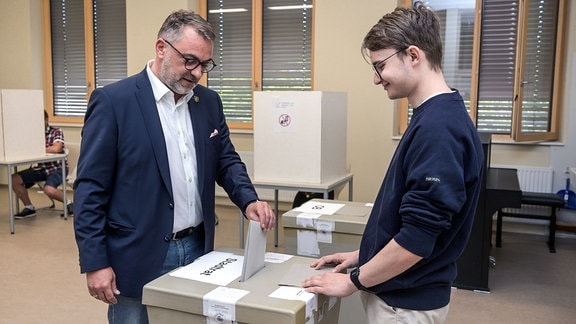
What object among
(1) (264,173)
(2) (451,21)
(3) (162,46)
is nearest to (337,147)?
(1) (264,173)

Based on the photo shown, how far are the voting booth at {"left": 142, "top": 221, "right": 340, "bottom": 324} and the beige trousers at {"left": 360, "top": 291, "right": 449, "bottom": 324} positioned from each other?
0.12 meters

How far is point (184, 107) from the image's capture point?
152 cm

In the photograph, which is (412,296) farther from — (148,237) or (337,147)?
(337,147)

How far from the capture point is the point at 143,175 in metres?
1.39

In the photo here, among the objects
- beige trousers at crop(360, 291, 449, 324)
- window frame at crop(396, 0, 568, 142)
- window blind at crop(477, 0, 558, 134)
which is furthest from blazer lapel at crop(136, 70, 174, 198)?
window blind at crop(477, 0, 558, 134)

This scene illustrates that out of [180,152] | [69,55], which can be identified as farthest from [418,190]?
[69,55]

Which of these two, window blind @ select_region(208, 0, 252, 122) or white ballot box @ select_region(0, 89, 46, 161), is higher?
window blind @ select_region(208, 0, 252, 122)

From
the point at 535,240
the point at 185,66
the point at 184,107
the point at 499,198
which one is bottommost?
the point at 535,240

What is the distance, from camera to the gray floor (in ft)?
9.21

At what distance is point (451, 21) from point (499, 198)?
2.16m

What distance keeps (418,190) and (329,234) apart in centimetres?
98

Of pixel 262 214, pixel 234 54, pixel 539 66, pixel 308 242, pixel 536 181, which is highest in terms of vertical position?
pixel 234 54

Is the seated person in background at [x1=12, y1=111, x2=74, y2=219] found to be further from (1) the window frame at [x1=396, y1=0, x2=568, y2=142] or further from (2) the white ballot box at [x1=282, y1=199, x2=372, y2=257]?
(2) the white ballot box at [x1=282, y1=199, x2=372, y2=257]

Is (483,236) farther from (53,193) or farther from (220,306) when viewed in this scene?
(53,193)
